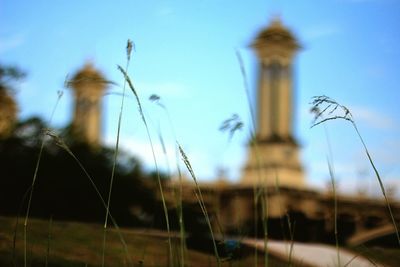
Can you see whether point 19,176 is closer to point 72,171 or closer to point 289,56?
point 72,171

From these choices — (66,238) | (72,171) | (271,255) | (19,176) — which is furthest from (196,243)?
(72,171)

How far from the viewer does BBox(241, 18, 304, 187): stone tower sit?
2852 cm

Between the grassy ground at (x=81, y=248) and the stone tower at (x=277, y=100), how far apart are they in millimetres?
25497

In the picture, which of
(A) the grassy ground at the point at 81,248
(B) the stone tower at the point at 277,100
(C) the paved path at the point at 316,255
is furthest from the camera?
(B) the stone tower at the point at 277,100

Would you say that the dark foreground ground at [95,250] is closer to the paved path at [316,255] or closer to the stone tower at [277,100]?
the paved path at [316,255]

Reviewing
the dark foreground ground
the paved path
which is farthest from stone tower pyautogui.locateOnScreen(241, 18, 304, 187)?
the dark foreground ground

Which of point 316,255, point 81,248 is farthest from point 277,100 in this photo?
point 81,248

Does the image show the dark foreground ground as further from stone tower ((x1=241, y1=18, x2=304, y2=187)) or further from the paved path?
stone tower ((x1=241, y1=18, x2=304, y2=187))

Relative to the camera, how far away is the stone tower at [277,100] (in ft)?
93.6

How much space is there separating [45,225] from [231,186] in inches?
1012

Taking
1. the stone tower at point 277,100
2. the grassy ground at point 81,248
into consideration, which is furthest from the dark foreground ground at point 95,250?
the stone tower at point 277,100

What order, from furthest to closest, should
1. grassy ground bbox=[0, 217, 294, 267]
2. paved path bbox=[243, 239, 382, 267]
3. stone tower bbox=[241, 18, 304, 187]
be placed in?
stone tower bbox=[241, 18, 304, 187]
paved path bbox=[243, 239, 382, 267]
grassy ground bbox=[0, 217, 294, 267]

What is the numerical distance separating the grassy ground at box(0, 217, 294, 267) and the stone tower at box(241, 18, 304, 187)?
83.7ft

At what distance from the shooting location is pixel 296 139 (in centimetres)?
2959
